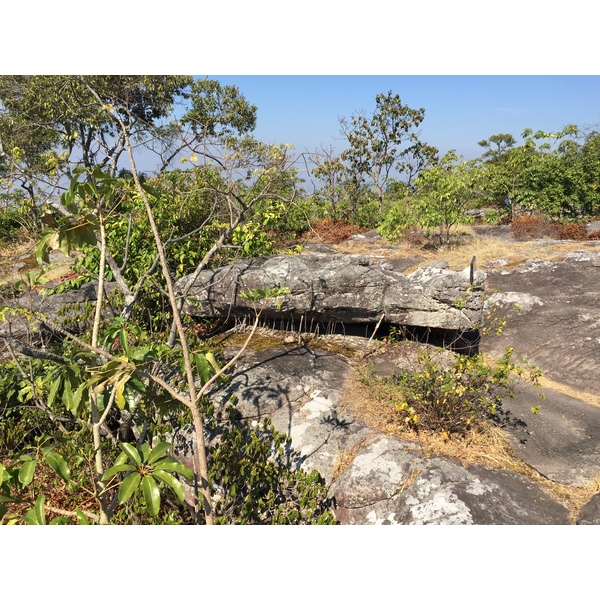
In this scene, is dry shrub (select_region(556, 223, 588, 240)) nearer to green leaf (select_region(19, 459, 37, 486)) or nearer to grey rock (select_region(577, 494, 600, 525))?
grey rock (select_region(577, 494, 600, 525))

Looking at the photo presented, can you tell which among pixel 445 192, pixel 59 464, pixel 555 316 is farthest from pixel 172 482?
pixel 445 192

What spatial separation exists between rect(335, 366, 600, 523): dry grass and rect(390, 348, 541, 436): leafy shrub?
10 centimetres

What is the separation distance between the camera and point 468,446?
4355mm

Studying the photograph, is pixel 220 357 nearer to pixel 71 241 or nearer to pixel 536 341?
pixel 71 241

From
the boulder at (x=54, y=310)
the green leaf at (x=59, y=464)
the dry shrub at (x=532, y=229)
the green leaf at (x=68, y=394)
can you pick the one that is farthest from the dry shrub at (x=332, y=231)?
the green leaf at (x=59, y=464)

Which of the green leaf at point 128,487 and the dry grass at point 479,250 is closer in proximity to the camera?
the green leaf at point 128,487

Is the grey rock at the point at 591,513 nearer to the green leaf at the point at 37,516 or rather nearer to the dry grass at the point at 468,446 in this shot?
the dry grass at the point at 468,446

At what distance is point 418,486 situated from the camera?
3.81 metres

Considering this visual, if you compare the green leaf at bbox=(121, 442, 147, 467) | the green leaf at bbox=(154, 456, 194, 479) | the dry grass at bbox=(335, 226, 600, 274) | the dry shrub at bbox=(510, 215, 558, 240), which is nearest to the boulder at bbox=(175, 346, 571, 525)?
the green leaf at bbox=(154, 456, 194, 479)

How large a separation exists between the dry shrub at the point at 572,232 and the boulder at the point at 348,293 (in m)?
9.43

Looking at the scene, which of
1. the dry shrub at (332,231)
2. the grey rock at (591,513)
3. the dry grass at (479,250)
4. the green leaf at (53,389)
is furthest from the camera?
the dry shrub at (332,231)

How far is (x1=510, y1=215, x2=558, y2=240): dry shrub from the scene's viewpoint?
14.3m

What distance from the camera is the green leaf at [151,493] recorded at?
1.76 meters
